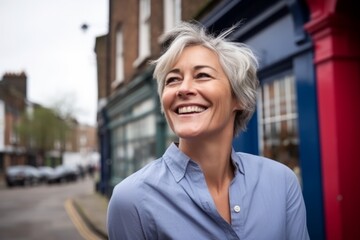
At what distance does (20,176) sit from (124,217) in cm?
2963

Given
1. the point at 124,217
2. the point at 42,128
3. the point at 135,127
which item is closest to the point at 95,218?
the point at 135,127

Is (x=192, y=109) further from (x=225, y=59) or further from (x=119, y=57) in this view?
(x=119, y=57)

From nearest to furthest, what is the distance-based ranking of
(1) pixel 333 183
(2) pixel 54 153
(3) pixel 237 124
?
1. (3) pixel 237 124
2. (1) pixel 333 183
3. (2) pixel 54 153

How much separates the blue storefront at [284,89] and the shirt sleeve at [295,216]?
2297 millimetres

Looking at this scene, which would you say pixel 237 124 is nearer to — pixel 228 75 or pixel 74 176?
pixel 228 75

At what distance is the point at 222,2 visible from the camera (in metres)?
5.52

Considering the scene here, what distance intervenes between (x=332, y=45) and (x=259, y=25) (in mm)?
1601

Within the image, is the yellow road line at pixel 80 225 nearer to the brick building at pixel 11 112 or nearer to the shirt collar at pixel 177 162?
the shirt collar at pixel 177 162

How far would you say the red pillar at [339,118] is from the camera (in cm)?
339

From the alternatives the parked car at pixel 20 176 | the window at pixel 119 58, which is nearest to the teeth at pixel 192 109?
the window at pixel 119 58

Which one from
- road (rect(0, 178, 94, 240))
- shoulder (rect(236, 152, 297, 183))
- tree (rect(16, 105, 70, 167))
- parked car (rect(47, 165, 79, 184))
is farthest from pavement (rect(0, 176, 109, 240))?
tree (rect(16, 105, 70, 167))

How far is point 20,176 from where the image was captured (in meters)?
28.1

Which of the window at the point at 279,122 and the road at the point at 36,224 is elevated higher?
the window at the point at 279,122

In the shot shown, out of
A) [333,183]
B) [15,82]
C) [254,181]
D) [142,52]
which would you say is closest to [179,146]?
[254,181]
